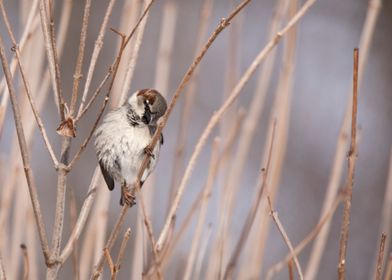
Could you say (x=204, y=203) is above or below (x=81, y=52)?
below

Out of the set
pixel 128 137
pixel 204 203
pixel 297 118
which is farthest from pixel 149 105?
pixel 297 118

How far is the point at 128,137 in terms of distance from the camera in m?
1.88

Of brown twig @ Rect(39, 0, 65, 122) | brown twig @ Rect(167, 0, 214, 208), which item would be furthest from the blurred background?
brown twig @ Rect(39, 0, 65, 122)

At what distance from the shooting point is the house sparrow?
1877 millimetres

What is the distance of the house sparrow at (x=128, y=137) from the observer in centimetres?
188

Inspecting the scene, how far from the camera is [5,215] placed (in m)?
1.56

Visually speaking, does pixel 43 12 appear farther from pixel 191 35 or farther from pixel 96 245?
pixel 191 35

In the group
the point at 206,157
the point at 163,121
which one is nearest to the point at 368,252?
the point at 206,157

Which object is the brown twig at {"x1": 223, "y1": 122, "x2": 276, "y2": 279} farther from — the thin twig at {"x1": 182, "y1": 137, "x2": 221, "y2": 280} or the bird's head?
the bird's head

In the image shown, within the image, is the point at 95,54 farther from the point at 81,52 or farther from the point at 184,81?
the point at 184,81

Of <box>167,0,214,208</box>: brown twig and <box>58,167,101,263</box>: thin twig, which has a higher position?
<box>167,0,214,208</box>: brown twig

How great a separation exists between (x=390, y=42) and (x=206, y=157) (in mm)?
1547

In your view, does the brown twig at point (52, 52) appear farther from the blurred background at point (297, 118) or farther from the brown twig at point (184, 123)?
the blurred background at point (297, 118)

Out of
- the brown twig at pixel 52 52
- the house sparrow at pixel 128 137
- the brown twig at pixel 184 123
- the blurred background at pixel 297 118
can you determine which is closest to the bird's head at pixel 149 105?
the house sparrow at pixel 128 137
